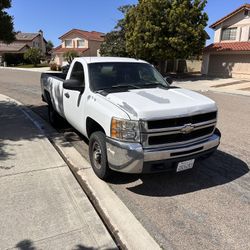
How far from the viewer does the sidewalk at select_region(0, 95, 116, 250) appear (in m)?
3.01

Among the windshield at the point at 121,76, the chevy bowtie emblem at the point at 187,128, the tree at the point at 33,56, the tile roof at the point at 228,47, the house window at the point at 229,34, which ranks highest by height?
the house window at the point at 229,34

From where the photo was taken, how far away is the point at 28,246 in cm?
289

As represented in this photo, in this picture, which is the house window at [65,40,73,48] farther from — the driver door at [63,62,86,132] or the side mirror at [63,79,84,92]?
the side mirror at [63,79,84,92]

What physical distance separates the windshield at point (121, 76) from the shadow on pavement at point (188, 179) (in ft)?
5.24

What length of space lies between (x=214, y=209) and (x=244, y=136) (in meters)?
3.86

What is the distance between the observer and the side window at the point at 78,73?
5289 mm

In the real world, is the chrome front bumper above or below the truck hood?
below

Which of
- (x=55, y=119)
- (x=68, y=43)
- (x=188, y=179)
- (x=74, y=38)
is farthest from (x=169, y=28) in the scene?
(x=68, y=43)

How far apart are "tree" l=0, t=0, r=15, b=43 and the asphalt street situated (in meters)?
5.36

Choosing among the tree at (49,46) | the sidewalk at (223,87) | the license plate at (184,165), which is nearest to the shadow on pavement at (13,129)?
the license plate at (184,165)

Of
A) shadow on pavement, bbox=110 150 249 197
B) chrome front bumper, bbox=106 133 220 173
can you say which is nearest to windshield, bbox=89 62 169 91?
chrome front bumper, bbox=106 133 220 173

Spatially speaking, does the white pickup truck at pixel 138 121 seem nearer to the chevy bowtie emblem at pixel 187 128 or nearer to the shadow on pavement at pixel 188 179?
the chevy bowtie emblem at pixel 187 128

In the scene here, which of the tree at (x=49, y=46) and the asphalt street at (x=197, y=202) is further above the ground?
the tree at (x=49, y=46)

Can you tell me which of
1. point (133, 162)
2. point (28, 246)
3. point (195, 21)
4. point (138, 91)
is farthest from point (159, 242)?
point (195, 21)
